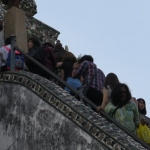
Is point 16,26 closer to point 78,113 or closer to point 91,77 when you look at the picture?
point 91,77

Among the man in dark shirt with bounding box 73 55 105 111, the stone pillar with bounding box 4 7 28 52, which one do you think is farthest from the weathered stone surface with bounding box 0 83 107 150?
the stone pillar with bounding box 4 7 28 52

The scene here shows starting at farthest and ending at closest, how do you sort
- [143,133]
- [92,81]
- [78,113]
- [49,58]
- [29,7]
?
1. [29,7]
2. [49,58]
3. [92,81]
4. [143,133]
5. [78,113]

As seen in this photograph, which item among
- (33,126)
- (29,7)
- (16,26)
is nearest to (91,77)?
(33,126)

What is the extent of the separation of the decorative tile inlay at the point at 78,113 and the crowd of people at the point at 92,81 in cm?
34

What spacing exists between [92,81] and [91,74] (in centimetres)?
12

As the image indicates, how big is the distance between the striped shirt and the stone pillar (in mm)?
2484

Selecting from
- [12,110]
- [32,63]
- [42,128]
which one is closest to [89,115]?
[42,128]

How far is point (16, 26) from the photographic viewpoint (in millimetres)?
14219

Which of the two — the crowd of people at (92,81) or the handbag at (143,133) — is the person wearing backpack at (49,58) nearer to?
the crowd of people at (92,81)

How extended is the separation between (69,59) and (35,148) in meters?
3.17

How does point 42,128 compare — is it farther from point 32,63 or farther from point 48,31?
point 48,31

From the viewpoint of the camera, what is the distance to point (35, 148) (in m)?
9.92

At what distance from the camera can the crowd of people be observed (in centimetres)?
1034

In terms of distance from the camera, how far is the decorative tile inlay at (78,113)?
29.8 feet
